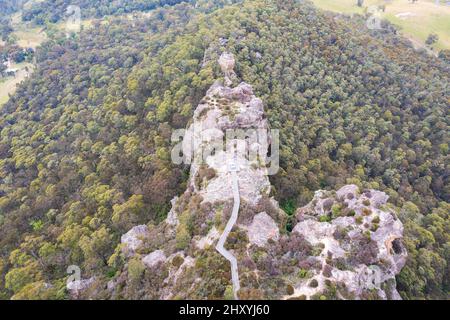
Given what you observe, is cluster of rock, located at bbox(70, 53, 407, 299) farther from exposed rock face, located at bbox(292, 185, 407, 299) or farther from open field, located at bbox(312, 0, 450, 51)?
open field, located at bbox(312, 0, 450, 51)

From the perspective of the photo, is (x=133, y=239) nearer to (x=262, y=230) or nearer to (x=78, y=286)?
(x=78, y=286)

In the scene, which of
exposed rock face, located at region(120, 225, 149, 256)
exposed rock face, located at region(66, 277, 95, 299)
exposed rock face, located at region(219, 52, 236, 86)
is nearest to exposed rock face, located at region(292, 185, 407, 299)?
exposed rock face, located at region(120, 225, 149, 256)

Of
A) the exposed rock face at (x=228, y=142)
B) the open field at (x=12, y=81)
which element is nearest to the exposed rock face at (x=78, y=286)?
the exposed rock face at (x=228, y=142)
